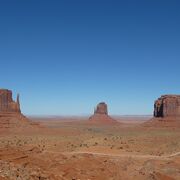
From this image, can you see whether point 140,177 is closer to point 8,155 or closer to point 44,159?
point 44,159

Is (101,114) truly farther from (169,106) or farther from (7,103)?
(7,103)

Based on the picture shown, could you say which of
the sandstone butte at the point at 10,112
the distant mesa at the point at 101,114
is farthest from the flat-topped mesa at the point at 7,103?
the distant mesa at the point at 101,114

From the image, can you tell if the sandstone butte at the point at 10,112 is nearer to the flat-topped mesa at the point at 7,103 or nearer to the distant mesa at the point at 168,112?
the flat-topped mesa at the point at 7,103

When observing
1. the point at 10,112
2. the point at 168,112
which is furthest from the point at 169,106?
the point at 10,112

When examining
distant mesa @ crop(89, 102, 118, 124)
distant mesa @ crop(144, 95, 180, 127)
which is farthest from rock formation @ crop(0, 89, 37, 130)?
distant mesa @ crop(89, 102, 118, 124)

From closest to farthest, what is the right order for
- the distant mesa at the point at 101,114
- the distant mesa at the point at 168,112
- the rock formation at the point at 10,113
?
the rock formation at the point at 10,113 → the distant mesa at the point at 168,112 → the distant mesa at the point at 101,114

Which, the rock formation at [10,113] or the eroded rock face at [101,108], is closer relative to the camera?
the rock formation at [10,113]

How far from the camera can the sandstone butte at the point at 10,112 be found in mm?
80850

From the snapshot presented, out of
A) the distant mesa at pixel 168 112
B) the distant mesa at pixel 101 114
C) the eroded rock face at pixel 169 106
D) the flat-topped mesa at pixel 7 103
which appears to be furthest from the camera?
the distant mesa at pixel 101 114

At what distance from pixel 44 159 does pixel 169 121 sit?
77.4 metres

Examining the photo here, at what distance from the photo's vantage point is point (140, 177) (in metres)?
30.9

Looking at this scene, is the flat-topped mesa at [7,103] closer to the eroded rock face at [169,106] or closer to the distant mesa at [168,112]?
the distant mesa at [168,112]

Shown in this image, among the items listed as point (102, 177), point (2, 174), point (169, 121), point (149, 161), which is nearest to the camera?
point (2, 174)

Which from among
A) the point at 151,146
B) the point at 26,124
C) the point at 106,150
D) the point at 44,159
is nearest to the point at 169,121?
the point at 26,124
